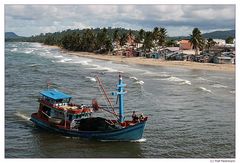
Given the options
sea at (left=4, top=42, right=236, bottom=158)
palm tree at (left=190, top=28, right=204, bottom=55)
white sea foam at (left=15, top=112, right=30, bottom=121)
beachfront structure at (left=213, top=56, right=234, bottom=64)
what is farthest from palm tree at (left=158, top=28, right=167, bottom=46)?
white sea foam at (left=15, top=112, right=30, bottom=121)

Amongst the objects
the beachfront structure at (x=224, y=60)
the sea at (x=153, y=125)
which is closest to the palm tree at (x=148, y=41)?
the beachfront structure at (x=224, y=60)

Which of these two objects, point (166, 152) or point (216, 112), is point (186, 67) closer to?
point (216, 112)

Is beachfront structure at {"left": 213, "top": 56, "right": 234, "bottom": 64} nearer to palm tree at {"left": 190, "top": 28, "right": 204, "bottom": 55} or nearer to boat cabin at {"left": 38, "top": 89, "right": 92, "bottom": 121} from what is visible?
palm tree at {"left": 190, "top": 28, "right": 204, "bottom": 55}

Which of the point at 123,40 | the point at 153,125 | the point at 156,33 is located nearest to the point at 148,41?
the point at 156,33

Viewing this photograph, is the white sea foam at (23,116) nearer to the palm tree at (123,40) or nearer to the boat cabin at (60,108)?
the boat cabin at (60,108)

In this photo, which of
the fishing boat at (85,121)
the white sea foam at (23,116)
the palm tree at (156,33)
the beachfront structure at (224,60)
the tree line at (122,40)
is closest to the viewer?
the fishing boat at (85,121)

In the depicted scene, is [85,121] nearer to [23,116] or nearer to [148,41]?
[23,116]

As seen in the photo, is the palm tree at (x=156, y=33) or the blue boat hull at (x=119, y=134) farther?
the palm tree at (x=156, y=33)

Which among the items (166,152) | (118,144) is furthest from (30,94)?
(166,152)
